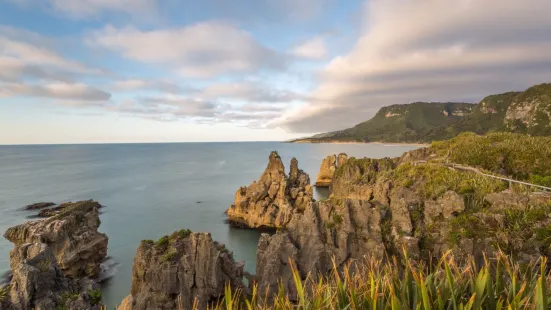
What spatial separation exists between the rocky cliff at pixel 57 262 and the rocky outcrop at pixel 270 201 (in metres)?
23.0

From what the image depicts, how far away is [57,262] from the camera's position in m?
28.4

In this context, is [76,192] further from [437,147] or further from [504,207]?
[504,207]

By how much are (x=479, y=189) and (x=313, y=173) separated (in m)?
94.9

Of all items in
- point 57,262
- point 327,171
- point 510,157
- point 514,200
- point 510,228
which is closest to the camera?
point 510,228

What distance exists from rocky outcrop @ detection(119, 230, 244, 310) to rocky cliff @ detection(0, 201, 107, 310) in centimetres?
309

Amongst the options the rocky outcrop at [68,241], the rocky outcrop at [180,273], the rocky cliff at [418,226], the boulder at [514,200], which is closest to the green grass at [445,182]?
the rocky cliff at [418,226]

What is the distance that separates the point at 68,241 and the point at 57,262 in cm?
220

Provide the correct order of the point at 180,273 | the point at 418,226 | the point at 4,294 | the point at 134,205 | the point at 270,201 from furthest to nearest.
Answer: the point at 134,205, the point at 270,201, the point at 418,226, the point at 180,273, the point at 4,294

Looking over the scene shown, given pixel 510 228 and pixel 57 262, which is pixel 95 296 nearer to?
pixel 57 262

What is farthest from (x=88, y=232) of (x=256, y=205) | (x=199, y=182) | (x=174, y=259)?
(x=199, y=182)

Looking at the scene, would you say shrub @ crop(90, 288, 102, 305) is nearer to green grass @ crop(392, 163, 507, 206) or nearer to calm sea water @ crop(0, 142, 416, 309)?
calm sea water @ crop(0, 142, 416, 309)

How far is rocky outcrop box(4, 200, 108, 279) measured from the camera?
1139 inches

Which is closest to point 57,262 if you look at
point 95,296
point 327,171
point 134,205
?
point 95,296

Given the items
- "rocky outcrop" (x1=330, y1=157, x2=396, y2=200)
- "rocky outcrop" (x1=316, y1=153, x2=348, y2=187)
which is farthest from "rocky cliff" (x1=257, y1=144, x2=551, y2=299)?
"rocky outcrop" (x1=316, y1=153, x2=348, y2=187)
